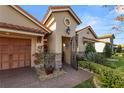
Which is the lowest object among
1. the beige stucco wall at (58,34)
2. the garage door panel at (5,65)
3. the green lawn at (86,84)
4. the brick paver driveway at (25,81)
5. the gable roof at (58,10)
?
the green lawn at (86,84)

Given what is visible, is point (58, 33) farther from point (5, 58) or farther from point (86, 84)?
point (86, 84)

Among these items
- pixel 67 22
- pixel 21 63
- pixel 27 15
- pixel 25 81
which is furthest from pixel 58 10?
pixel 25 81

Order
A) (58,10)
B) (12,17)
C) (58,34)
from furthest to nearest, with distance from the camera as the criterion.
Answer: (58,34), (58,10), (12,17)

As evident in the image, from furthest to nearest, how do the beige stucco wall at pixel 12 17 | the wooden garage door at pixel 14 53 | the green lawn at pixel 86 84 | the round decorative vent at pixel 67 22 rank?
the round decorative vent at pixel 67 22
the wooden garage door at pixel 14 53
the beige stucco wall at pixel 12 17
the green lawn at pixel 86 84

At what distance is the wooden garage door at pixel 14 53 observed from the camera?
9.39 m

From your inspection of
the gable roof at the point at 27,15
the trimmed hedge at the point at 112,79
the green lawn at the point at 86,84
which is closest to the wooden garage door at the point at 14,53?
the gable roof at the point at 27,15

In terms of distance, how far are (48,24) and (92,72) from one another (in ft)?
17.9

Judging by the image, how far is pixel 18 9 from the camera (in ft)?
32.4

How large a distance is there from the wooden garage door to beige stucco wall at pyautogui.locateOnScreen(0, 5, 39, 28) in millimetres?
1169

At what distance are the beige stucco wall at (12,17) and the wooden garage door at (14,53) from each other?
3.83ft

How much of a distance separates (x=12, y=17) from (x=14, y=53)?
2.40 m

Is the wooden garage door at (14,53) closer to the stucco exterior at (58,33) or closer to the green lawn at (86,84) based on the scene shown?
the stucco exterior at (58,33)

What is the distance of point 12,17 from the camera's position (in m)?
9.74
